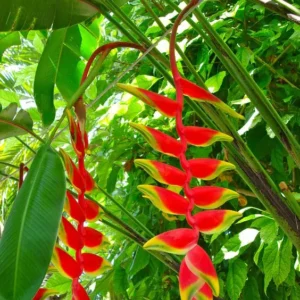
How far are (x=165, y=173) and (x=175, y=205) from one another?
23mm

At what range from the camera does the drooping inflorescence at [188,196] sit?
321 millimetres

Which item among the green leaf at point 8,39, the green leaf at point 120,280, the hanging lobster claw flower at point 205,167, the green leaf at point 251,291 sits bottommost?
the green leaf at point 251,291

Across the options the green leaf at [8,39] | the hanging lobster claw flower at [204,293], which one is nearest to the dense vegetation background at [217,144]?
the green leaf at [8,39]

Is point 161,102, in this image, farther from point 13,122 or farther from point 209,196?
point 13,122

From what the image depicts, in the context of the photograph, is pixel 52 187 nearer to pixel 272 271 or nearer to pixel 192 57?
pixel 272 271

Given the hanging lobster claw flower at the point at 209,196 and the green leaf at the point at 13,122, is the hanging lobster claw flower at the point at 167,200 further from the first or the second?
the green leaf at the point at 13,122

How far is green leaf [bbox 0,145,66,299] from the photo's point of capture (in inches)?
13.6

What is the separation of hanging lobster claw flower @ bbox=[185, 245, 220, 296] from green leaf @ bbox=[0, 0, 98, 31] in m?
0.28

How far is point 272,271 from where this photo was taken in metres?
0.79

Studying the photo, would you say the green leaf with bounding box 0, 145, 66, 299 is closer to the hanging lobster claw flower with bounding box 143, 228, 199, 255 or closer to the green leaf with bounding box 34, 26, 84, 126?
the hanging lobster claw flower with bounding box 143, 228, 199, 255

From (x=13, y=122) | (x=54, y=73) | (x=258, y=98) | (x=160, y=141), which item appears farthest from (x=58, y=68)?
(x=160, y=141)

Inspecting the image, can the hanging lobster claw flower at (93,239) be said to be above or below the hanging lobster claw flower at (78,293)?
above

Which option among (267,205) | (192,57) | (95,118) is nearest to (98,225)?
(95,118)

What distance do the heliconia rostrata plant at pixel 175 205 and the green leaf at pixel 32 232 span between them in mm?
20
